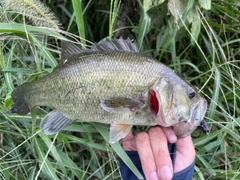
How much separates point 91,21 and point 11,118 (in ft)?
2.98

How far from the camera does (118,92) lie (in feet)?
4.59

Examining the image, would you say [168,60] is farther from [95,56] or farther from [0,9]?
[0,9]

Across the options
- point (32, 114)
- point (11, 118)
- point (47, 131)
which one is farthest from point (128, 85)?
point (11, 118)

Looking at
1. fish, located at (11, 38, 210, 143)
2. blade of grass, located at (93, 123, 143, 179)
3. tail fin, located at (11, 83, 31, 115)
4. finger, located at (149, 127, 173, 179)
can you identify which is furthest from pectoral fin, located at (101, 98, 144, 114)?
tail fin, located at (11, 83, 31, 115)

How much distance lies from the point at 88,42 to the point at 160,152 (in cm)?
89

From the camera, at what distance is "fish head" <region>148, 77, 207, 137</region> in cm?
133

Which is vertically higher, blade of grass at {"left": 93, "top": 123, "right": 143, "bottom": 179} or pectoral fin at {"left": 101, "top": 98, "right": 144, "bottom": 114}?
pectoral fin at {"left": 101, "top": 98, "right": 144, "bottom": 114}

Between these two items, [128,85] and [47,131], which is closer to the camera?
[128,85]

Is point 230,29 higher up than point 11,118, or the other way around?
point 230,29

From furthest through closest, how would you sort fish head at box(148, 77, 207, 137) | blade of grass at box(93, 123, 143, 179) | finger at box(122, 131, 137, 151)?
finger at box(122, 131, 137, 151) → blade of grass at box(93, 123, 143, 179) → fish head at box(148, 77, 207, 137)

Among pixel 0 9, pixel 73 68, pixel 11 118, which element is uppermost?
pixel 0 9

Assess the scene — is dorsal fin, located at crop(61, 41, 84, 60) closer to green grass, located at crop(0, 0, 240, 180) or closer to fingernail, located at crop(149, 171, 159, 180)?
green grass, located at crop(0, 0, 240, 180)

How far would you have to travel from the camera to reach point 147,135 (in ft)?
4.96

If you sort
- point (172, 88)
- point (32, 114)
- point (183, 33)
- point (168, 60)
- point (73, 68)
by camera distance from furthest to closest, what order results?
1. point (168, 60)
2. point (183, 33)
3. point (32, 114)
4. point (73, 68)
5. point (172, 88)
